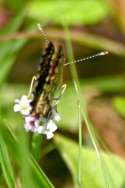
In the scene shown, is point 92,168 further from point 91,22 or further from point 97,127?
point 91,22

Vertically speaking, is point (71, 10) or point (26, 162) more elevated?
point (71, 10)

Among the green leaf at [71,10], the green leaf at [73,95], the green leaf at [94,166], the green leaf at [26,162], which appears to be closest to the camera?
the green leaf at [26,162]

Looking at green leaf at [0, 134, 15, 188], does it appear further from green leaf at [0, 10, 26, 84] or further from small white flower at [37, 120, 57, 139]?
green leaf at [0, 10, 26, 84]

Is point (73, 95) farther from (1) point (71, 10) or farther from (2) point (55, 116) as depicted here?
(2) point (55, 116)

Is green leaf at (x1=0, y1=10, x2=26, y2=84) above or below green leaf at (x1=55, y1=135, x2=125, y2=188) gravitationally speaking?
above

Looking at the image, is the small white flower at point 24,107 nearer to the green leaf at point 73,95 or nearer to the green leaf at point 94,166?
the green leaf at point 94,166

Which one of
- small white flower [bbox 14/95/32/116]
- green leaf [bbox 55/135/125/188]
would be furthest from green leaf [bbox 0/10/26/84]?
small white flower [bbox 14/95/32/116]

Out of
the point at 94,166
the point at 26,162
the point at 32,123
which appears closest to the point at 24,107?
the point at 32,123

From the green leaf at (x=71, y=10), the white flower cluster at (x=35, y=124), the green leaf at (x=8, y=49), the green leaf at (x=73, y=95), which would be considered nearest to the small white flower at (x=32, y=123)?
the white flower cluster at (x=35, y=124)
